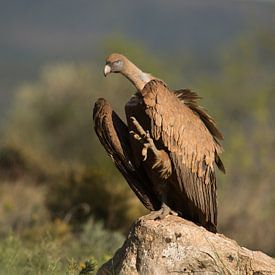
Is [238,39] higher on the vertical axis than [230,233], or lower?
higher

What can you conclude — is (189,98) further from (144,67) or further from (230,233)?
(144,67)

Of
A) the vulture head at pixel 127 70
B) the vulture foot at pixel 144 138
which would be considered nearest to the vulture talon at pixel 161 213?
the vulture foot at pixel 144 138

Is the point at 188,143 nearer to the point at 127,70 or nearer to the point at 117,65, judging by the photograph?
the point at 127,70

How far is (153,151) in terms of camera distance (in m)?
8.42

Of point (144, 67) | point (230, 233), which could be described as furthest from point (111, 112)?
point (144, 67)

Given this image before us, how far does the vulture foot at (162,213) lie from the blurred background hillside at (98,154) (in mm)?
710

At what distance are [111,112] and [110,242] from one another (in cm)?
466

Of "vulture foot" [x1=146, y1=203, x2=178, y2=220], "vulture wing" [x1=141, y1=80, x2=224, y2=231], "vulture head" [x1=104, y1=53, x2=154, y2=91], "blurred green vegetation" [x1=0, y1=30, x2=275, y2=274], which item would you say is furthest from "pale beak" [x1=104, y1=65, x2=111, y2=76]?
"blurred green vegetation" [x1=0, y1=30, x2=275, y2=274]

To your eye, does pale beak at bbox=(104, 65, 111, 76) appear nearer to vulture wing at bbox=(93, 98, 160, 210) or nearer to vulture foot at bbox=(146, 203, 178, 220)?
vulture wing at bbox=(93, 98, 160, 210)

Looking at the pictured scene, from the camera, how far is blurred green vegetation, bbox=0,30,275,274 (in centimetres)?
1342

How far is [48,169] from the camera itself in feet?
84.3

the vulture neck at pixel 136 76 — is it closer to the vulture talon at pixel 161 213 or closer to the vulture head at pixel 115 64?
the vulture head at pixel 115 64

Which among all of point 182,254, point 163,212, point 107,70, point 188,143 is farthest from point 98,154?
point 182,254

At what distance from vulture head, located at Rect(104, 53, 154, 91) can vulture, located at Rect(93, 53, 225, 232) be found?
0.03 feet
